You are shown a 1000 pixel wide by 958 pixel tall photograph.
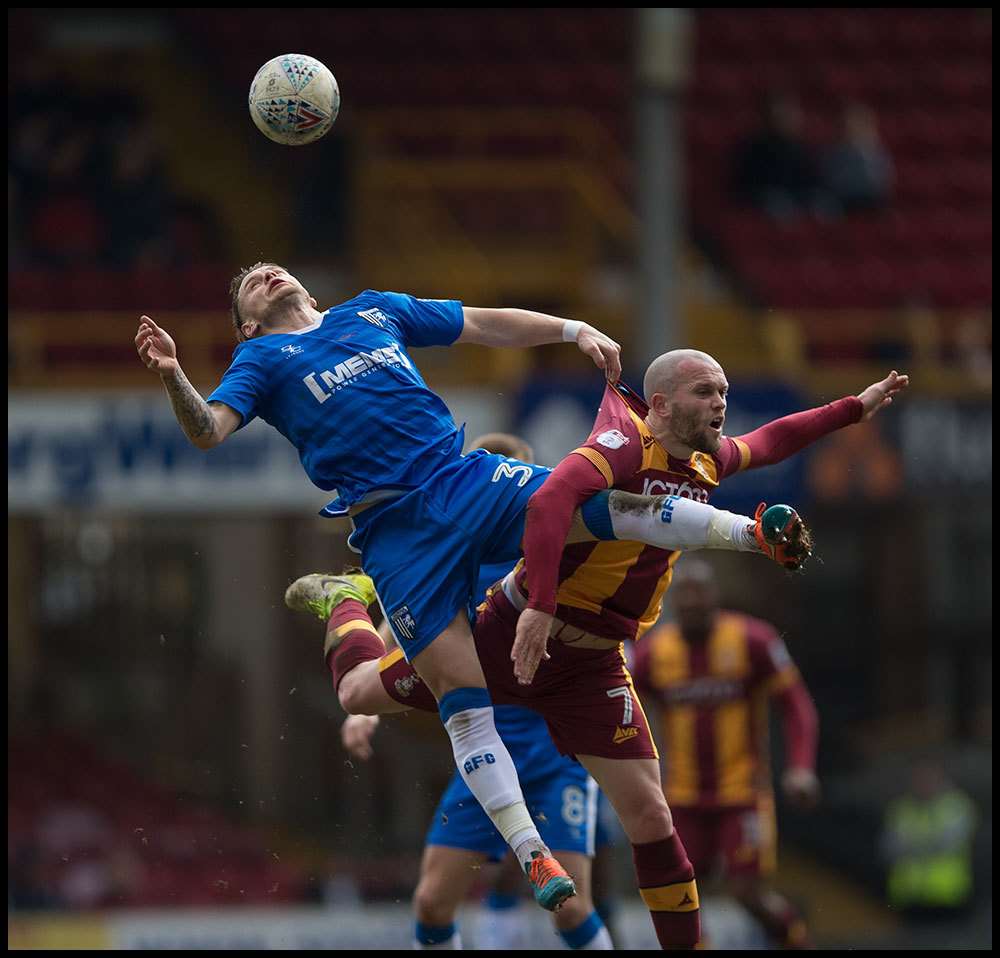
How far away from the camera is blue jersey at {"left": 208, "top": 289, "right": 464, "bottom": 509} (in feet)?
23.6

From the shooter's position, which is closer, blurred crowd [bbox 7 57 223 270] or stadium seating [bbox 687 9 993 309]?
blurred crowd [bbox 7 57 223 270]

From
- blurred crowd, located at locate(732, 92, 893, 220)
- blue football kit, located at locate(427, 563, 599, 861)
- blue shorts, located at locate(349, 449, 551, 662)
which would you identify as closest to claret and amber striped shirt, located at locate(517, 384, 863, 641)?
blue shorts, located at locate(349, 449, 551, 662)

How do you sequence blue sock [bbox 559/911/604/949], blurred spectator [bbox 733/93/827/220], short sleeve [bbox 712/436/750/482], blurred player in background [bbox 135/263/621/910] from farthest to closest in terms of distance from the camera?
blurred spectator [bbox 733/93/827/220], blue sock [bbox 559/911/604/949], short sleeve [bbox 712/436/750/482], blurred player in background [bbox 135/263/621/910]

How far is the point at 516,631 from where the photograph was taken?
710 cm

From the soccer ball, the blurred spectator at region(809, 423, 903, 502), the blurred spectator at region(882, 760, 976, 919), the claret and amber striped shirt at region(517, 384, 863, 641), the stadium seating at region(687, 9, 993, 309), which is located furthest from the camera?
the stadium seating at region(687, 9, 993, 309)

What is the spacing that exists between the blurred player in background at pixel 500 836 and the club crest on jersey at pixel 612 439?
157 cm

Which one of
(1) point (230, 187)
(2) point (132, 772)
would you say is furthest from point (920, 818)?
(1) point (230, 187)

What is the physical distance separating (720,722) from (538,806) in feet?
8.04

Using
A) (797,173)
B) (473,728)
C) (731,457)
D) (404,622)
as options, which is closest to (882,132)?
(797,173)

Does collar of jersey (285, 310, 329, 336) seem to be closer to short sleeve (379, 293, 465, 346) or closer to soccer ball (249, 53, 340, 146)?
short sleeve (379, 293, 465, 346)

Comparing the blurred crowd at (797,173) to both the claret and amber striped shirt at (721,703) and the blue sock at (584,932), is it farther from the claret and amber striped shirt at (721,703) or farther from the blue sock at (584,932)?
the blue sock at (584,932)

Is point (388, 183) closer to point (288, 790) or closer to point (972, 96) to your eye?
point (288, 790)

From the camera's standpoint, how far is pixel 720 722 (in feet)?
35.6

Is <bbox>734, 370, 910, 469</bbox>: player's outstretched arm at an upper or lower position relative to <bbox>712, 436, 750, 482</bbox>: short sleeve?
upper
